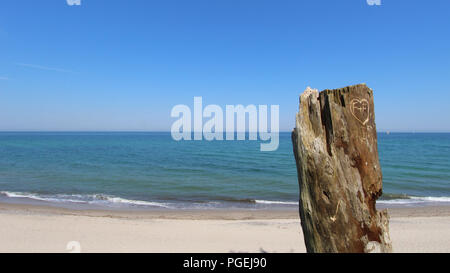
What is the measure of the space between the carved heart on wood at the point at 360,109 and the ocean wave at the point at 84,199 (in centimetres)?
1276

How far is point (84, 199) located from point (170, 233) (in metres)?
8.95

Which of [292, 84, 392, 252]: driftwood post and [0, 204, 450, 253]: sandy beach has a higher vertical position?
[292, 84, 392, 252]: driftwood post

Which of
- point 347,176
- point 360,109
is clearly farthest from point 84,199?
point 360,109

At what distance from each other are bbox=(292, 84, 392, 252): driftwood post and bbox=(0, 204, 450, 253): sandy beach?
4760 millimetres

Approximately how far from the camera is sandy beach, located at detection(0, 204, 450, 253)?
777cm

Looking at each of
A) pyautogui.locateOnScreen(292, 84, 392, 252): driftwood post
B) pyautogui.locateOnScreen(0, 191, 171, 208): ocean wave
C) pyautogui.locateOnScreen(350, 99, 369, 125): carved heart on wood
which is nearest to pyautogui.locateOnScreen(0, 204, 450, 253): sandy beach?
pyautogui.locateOnScreen(0, 191, 171, 208): ocean wave

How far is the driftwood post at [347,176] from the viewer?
321cm

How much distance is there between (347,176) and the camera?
10.7 feet

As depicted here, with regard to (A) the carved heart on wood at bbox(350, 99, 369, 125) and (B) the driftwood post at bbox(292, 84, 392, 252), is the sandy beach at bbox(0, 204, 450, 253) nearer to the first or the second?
(B) the driftwood post at bbox(292, 84, 392, 252)

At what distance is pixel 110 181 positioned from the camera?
67.5ft

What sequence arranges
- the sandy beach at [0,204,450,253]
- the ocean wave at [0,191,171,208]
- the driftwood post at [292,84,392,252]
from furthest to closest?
the ocean wave at [0,191,171,208] → the sandy beach at [0,204,450,253] → the driftwood post at [292,84,392,252]

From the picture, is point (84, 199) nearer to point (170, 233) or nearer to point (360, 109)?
point (170, 233)

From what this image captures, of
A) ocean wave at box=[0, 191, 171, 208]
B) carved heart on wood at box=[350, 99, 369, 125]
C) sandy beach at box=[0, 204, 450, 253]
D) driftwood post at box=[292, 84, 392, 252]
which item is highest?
carved heart on wood at box=[350, 99, 369, 125]

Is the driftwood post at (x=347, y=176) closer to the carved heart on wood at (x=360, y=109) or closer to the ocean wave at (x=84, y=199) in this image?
the carved heart on wood at (x=360, y=109)
